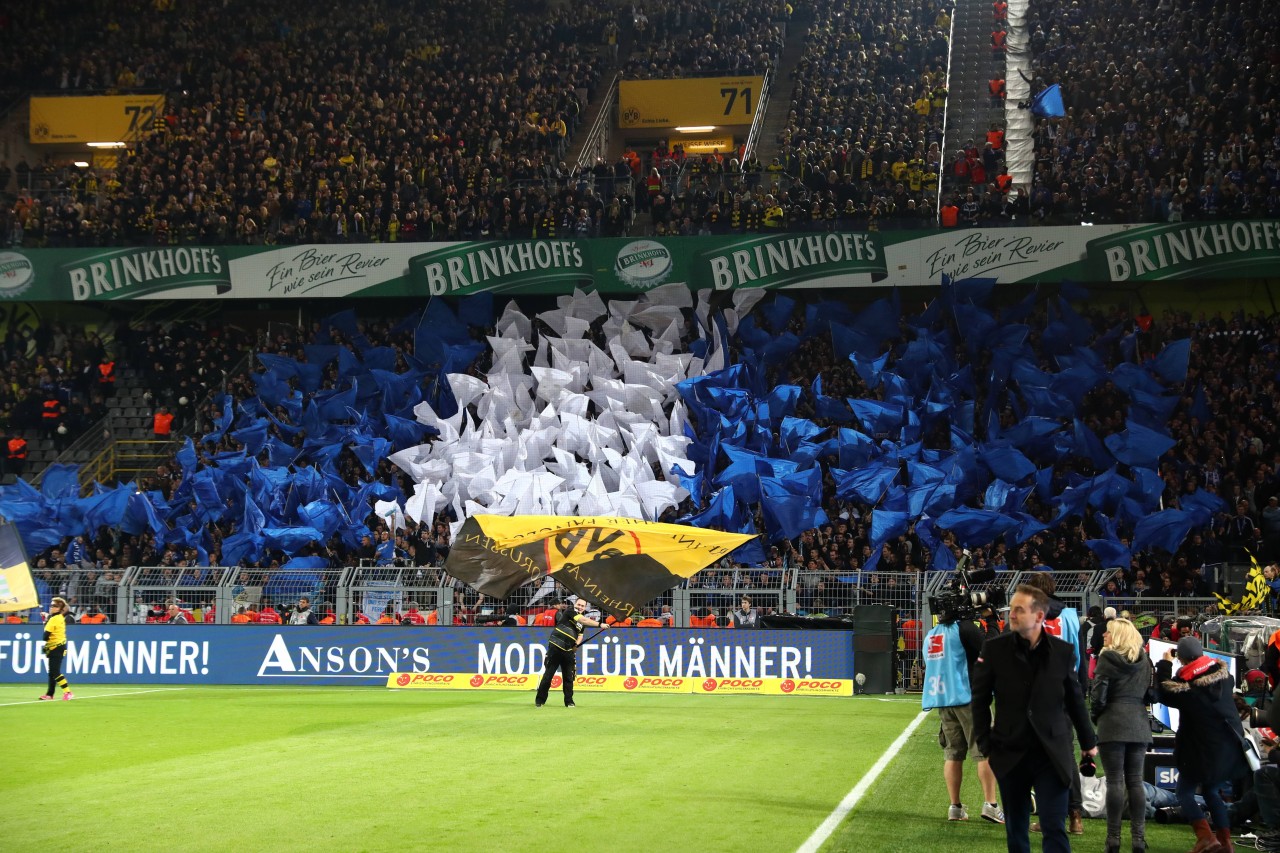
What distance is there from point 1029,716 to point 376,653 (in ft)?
71.2

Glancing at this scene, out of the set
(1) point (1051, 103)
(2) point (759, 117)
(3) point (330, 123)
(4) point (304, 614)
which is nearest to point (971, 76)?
(1) point (1051, 103)

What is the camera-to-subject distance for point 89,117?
164 ft

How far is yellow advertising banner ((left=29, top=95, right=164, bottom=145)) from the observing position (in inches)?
1948

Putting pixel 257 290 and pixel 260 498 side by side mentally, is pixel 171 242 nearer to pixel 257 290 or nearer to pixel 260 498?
pixel 257 290

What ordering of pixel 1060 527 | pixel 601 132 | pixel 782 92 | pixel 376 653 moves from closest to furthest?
pixel 376 653 < pixel 1060 527 < pixel 601 132 < pixel 782 92

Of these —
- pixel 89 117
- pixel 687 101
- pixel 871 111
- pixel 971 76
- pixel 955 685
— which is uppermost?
pixel 89 117

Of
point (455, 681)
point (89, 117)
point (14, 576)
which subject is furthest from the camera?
point (89, 117)

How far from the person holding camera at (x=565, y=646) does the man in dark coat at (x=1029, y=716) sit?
14.4 meters

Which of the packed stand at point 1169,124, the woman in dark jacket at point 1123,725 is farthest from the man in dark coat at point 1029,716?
the packed stand at point 1169,124

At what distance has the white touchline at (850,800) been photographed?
10383mm

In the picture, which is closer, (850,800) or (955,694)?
(955,694)

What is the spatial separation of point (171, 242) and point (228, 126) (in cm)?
502

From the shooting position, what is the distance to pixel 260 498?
111ft

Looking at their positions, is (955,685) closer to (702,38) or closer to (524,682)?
(524,682)
